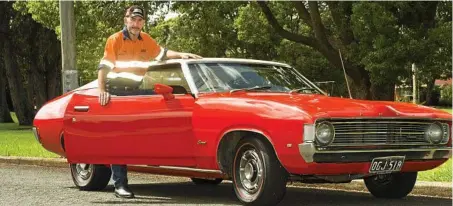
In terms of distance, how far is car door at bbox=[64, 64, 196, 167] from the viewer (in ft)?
26.1

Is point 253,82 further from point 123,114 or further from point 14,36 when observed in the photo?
point 14,36

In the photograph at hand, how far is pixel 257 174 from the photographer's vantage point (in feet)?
24.1

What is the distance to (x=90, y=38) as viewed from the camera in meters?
34.3

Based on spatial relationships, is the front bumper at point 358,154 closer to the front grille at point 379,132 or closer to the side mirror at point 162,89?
the front grille at point 379,132

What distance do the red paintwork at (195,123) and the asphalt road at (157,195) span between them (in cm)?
43

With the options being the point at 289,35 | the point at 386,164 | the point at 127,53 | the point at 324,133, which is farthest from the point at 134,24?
the point at 289,35

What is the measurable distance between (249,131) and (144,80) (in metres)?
1.86

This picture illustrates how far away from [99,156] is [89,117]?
0.45m

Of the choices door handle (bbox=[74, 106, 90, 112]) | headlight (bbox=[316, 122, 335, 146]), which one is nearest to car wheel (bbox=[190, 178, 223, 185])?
door handle (bbox=[74, 106, 90, 112])

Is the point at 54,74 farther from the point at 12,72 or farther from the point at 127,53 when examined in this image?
the point at 127,53

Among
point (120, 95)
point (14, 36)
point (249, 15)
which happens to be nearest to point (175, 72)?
point (120, 95)

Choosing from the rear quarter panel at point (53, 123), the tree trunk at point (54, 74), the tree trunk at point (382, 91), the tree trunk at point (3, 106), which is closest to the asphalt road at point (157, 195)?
the rear quarter panel at point (53, 123)

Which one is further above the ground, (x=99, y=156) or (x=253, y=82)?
(x=253, y=82)

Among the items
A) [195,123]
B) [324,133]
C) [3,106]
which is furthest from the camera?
[3,106]
